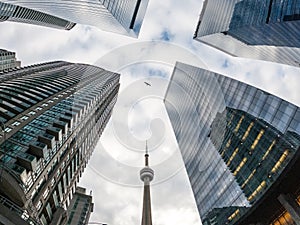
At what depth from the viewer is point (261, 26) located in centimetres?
7669

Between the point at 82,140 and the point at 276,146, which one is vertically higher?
the point at 82,140

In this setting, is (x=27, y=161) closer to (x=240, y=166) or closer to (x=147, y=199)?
(x=147, y=199)

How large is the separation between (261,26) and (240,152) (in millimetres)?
33385

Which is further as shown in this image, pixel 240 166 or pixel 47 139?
pixel 240 166

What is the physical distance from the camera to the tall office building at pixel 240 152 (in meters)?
47.9

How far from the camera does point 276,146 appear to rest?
215 feet

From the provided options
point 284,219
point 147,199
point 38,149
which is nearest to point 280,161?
point 284,219

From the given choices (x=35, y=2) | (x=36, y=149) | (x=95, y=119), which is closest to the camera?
(x=36, y=149)

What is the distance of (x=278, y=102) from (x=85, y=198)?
7973 centimetres

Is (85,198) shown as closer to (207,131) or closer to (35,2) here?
(207,131)

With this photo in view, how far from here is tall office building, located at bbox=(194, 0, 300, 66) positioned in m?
68.0

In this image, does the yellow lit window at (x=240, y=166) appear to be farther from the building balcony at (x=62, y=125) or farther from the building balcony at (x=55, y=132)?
the building balcony at (x=55, y=132)

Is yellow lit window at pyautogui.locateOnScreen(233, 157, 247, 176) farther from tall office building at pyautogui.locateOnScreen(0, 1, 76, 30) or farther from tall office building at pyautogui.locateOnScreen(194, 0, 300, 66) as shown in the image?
tall office building at pyautogui.locateOnScreen(0, 1, 76, 30)

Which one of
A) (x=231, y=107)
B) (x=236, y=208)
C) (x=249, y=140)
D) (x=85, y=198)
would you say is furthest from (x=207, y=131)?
(x=85, y=198)
